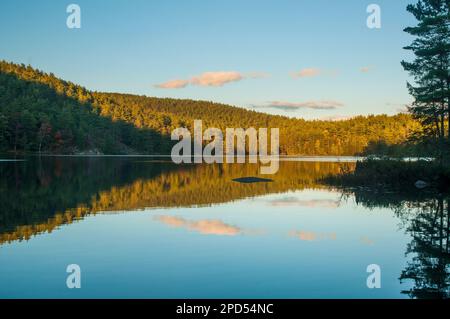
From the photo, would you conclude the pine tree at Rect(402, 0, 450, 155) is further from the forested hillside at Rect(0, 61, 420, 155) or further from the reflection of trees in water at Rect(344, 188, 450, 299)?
the forested hillside at Rect(0, 61, 420, 155)

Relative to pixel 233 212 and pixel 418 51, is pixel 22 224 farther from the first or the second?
pixel 418 51

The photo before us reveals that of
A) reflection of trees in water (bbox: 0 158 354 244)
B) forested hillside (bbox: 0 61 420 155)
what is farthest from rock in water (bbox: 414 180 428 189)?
forested hillside (bbox: 0 61 420 155)

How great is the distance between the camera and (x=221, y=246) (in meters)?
14.2

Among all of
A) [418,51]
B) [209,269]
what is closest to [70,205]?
[209,269]

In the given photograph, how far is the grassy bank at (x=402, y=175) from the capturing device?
107ft

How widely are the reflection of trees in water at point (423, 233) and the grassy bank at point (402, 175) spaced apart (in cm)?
235

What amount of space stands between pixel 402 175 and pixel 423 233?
726 inches

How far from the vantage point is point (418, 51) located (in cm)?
3481

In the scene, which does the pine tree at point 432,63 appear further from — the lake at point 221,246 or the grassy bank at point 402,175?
the lake at point 221,246

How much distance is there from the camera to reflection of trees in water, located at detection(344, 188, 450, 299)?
33.7 feet

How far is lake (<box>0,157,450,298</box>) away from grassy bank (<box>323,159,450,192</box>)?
17.9ft

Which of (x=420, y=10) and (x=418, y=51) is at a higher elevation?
(x=420, y=10)

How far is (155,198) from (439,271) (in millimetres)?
18961

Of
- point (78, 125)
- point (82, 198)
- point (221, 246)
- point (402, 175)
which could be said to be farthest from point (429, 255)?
point (78, 125)
